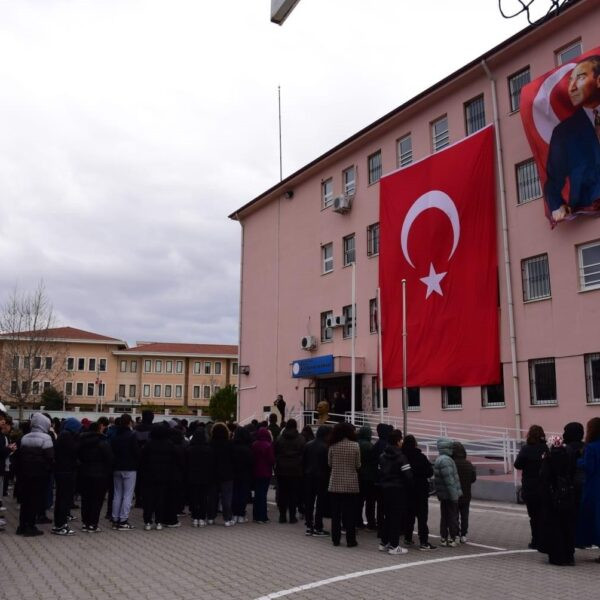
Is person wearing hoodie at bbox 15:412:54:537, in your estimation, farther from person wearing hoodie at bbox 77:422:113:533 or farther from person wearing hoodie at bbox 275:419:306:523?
person wearing hoodie at bbox 275:419:306:523

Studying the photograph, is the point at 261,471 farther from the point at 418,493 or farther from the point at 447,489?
the point at 447,489

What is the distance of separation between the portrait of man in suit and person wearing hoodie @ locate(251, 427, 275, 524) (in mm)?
12060

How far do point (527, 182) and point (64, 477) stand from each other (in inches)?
675

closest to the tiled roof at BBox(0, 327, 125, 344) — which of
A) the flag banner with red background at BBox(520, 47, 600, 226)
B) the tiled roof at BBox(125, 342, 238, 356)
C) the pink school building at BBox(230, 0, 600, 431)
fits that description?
the tiled roof at BBox(125, 342, 238, 356)

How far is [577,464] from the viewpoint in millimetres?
9812

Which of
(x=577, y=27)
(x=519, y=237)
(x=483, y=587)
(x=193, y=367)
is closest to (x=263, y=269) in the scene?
(x=519, y=237)

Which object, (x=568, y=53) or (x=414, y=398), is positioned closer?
(x=568, y=53)

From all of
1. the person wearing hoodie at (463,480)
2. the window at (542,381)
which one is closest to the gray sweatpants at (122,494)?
the person wearing hoodie at (463,480)

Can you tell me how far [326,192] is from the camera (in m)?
33.5

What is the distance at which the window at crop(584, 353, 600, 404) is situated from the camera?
19.8 meters

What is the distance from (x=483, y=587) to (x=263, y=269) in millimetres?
30543

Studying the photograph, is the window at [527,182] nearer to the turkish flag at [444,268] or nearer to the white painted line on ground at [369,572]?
the turkish flag at [444,268]

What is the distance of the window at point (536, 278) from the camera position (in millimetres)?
21719

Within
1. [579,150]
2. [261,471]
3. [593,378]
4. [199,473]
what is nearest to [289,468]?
[261,471]
